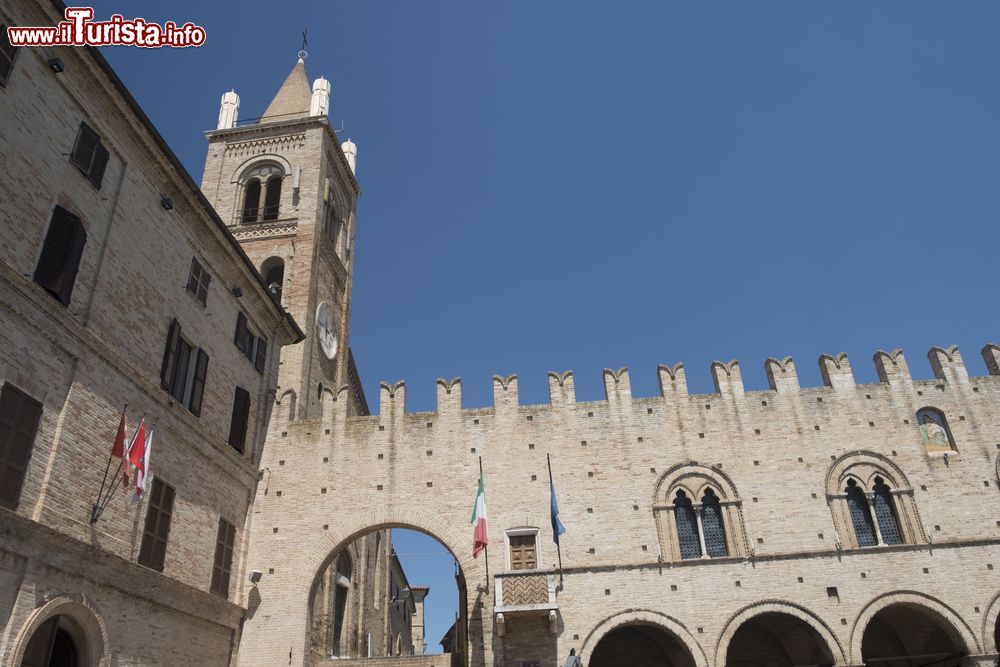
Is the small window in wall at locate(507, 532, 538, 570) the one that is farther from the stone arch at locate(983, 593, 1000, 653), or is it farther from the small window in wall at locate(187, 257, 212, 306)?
the stone arch at locate(983, 593, 1000, 653)

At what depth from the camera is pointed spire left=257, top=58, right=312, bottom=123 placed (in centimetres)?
3319

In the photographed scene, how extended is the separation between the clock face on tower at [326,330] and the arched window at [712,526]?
48.5 feet

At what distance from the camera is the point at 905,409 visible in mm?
19172

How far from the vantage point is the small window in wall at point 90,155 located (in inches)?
488

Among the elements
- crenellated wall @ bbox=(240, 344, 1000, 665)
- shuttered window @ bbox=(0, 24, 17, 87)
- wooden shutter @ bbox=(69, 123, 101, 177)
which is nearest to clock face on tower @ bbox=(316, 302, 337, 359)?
crenellated wall @ bbox=(240, 344, 1000, 665)

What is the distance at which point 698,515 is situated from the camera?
59.6 feet

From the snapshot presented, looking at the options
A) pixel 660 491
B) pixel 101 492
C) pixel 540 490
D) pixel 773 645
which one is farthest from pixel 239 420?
pixel 773 645

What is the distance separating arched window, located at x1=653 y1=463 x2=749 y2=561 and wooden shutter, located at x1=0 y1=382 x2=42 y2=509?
513 inches

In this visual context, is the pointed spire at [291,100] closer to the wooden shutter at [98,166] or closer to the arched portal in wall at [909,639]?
the wooden shutter at [98,166]

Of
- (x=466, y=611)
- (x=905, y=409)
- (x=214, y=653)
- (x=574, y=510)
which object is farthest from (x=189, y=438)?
(x=905, y=409)

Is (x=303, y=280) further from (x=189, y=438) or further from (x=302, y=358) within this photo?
(x=189, y=438)

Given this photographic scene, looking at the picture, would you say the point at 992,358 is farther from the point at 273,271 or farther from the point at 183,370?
the point at 273,271

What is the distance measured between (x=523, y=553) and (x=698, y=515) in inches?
169

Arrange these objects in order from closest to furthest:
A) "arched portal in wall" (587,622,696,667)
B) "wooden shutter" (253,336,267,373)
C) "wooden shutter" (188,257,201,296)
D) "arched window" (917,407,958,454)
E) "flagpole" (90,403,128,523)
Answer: "flagpole" (90,403,128,523) → "wooden shutter" (188,257,201,296) → "arched window" (917,407,958,454) → "wooden shutter" (253,336,267,373) → "arched portal in wall" (587,622,696,667)
